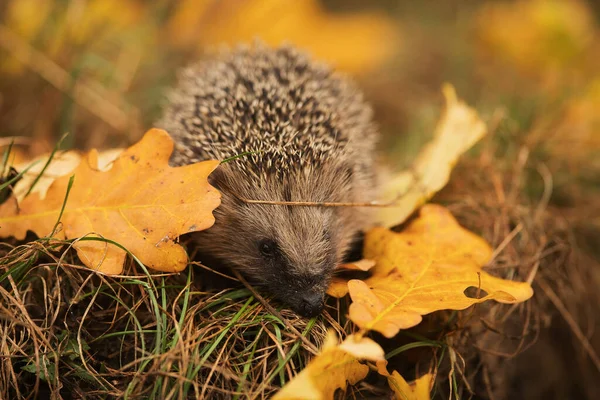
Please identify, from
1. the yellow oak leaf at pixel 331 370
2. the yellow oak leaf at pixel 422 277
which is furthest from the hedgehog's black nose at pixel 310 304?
the yellow oak leaf at pixel 331 370

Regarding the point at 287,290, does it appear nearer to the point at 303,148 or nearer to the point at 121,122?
the point at 303,148

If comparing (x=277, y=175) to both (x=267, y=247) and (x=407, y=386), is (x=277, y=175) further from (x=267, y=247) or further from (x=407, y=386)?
(x=407, y=386)

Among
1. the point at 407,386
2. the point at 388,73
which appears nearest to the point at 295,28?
the point at 388,73

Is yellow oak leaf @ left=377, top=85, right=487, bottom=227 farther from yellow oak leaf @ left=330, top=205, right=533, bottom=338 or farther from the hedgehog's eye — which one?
the hedgehog's eye

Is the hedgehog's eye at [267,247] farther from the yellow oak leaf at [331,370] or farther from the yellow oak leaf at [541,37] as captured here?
the yellow oak leaf at [541,37]

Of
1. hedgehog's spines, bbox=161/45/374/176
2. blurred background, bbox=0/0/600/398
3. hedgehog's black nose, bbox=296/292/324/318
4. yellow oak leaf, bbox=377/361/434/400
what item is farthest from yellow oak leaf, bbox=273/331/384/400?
blurred background, bbox=0/0/600/398

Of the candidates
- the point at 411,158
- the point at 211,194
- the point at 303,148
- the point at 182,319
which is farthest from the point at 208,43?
the point at 182,319
